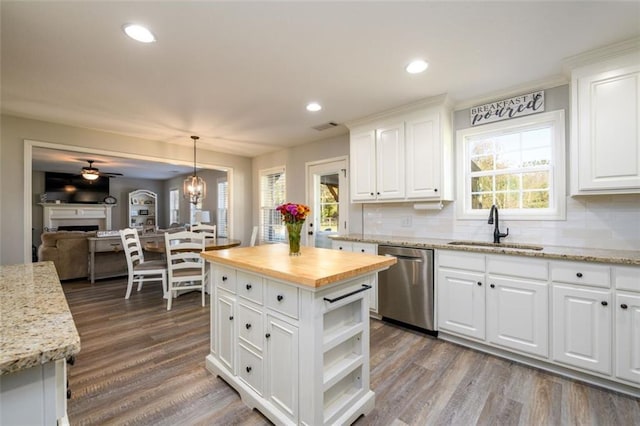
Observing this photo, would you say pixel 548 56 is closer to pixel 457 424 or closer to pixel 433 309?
pixel 433 309

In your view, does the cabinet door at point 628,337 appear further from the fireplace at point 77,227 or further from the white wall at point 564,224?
the fireplace at point 77,227

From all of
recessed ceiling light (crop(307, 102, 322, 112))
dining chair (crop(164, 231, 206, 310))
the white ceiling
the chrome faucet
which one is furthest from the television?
the chrome faucet

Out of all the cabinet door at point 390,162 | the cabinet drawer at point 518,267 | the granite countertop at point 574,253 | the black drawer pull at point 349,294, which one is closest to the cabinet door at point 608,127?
the granite countertop at point 574,253

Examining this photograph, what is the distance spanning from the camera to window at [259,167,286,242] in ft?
18.1

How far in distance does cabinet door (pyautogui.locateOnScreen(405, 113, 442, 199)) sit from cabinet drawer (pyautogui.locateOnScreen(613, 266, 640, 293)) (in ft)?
4.78

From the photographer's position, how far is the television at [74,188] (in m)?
8.23

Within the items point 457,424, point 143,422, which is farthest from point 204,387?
point 457,424

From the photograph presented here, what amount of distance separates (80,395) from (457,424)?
7.98ft

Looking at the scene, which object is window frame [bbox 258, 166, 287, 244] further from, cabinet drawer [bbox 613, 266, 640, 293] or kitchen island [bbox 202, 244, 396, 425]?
cabinet drawer [bbox 613, 266, 640, 293]

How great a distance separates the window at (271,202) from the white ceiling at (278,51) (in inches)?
86.9

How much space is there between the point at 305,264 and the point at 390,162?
2.11 m

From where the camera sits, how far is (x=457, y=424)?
65.9 inches

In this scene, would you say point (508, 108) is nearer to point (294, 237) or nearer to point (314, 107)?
point (314, 107)

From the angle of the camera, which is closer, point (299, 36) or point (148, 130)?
point (299, 36)
